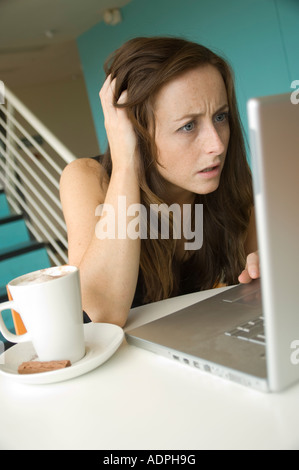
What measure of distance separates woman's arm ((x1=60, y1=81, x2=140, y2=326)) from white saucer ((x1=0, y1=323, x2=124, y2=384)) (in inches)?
3.1

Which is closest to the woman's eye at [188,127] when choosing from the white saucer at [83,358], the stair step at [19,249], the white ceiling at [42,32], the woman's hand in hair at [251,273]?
the woman's hand in hair at [251,273]

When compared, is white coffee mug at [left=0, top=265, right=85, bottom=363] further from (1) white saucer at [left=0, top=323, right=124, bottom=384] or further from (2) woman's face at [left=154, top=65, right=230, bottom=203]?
(2) woman's face at [left=154, top=65, right=230, bottom=203]

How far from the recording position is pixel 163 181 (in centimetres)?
116

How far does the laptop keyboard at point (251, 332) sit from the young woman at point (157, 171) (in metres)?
0.22

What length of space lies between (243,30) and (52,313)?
10.5ft

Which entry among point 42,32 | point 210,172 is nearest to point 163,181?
point 210,172

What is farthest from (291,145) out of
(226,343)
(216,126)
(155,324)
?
(216,126)

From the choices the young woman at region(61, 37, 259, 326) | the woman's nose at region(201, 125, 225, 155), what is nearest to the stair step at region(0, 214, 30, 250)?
the young woman at region(61, 37, 259, 326)

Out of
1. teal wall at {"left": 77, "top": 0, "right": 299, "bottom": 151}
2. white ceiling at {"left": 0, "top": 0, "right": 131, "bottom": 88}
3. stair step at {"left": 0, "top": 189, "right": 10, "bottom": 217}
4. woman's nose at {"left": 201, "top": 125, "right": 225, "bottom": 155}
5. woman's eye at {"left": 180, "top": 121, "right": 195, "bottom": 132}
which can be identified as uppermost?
white ceiling at {"left": 0, "top": 0, "right": 131, "bottom": 88}

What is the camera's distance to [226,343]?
0.57 metres

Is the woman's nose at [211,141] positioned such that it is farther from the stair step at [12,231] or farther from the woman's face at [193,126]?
the stair step at [12,231]

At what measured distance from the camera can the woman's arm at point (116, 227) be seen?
818mm

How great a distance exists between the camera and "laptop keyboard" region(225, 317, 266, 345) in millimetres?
563

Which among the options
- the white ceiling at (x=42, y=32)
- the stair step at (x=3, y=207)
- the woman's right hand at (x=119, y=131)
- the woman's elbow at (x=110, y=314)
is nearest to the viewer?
the woman's elbow at (x=110, y=314)
